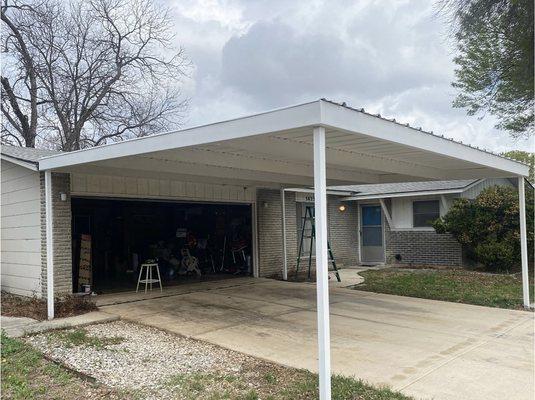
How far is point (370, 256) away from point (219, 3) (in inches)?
406

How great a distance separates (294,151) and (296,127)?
6.21ft

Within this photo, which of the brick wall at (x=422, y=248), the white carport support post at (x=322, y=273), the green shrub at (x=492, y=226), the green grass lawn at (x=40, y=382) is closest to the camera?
the white carport support post at (x=322, y=273)

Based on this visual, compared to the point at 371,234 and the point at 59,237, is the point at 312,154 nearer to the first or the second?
the point at 59,237

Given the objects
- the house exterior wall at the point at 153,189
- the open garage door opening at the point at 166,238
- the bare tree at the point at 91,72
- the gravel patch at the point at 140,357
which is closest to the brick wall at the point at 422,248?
the open garage door opening at the point at 166,238

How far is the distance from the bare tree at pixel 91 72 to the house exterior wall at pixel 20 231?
628 inches

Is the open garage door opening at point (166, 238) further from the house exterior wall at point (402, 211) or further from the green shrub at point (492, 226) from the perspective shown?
the green shrub at point (492, 226)

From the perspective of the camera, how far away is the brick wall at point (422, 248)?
48.9 ft

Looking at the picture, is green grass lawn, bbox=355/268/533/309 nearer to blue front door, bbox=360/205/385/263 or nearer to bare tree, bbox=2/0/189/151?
blue front door, bbox=360/205/385/263

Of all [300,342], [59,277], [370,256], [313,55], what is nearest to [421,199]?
[370,256]

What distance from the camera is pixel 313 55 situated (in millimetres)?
14586

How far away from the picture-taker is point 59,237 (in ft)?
29.7

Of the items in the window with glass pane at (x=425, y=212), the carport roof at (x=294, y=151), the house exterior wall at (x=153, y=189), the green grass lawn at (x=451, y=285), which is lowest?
the green grass lawn at (x=451, y=285)

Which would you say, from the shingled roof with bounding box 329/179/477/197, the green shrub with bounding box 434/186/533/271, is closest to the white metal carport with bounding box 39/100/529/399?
the green shrub with bounding box 434/186/533/271

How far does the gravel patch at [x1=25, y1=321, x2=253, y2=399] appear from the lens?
A: 201 inches
